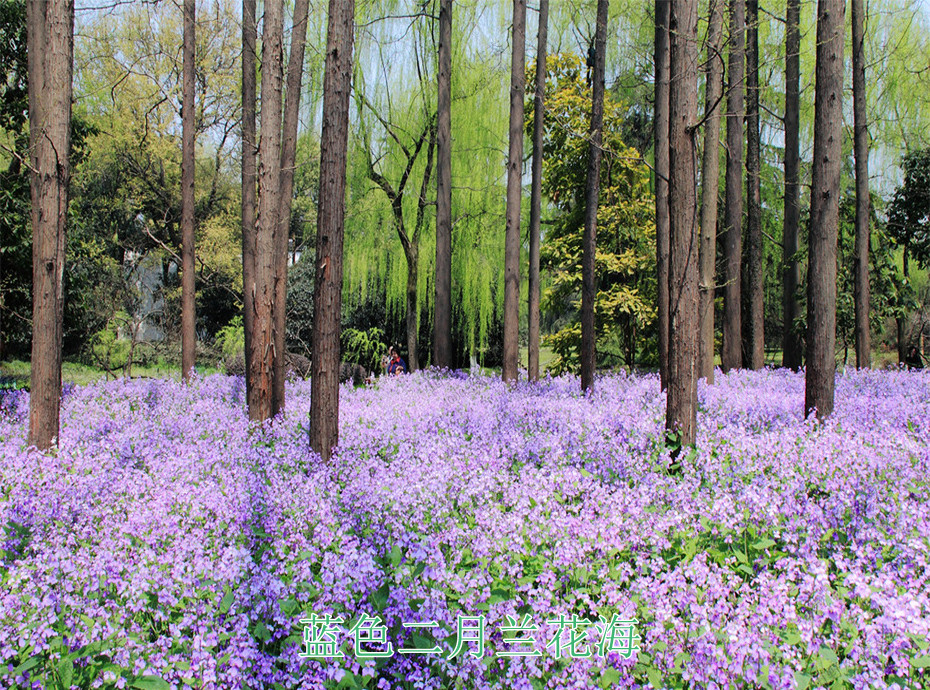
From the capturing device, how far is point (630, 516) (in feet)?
12.4

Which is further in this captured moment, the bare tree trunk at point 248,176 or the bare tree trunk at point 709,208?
the bare tree trunk at point 248,176

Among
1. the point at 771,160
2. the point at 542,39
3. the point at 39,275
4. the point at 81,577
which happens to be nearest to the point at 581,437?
the point at 81,577

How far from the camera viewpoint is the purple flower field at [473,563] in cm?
246

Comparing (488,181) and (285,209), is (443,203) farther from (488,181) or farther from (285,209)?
(285,209)

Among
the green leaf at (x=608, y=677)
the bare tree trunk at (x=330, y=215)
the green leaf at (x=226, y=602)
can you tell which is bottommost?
the green leaf at (x=608, y=677)

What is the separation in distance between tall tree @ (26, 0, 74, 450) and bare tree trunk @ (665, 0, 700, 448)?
6040 millimetres

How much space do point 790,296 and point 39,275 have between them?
51.9ft

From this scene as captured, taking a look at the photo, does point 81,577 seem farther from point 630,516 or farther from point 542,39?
point 542,39

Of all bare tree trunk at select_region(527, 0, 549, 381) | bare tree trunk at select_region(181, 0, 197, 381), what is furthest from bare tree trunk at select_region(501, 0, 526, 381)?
bare tree trunk at select_region(181, 0, 197, 381)

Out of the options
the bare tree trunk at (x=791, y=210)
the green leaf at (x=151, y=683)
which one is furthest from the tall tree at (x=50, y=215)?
the bare tree trunk at (x=791, y=210)

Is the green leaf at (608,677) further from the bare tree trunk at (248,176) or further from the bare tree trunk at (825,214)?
the bare tree trunk at (248,176)

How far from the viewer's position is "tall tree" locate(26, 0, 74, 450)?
20.2 ft

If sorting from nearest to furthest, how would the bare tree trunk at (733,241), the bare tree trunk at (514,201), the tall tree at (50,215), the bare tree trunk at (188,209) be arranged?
the tall tree at (50,215)
the bare tree trunk at (514,201)
the bare tree trunk at (188,209)
the bare tree trunk at (733,241)

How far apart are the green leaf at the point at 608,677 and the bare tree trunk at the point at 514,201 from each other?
954 centimetres
